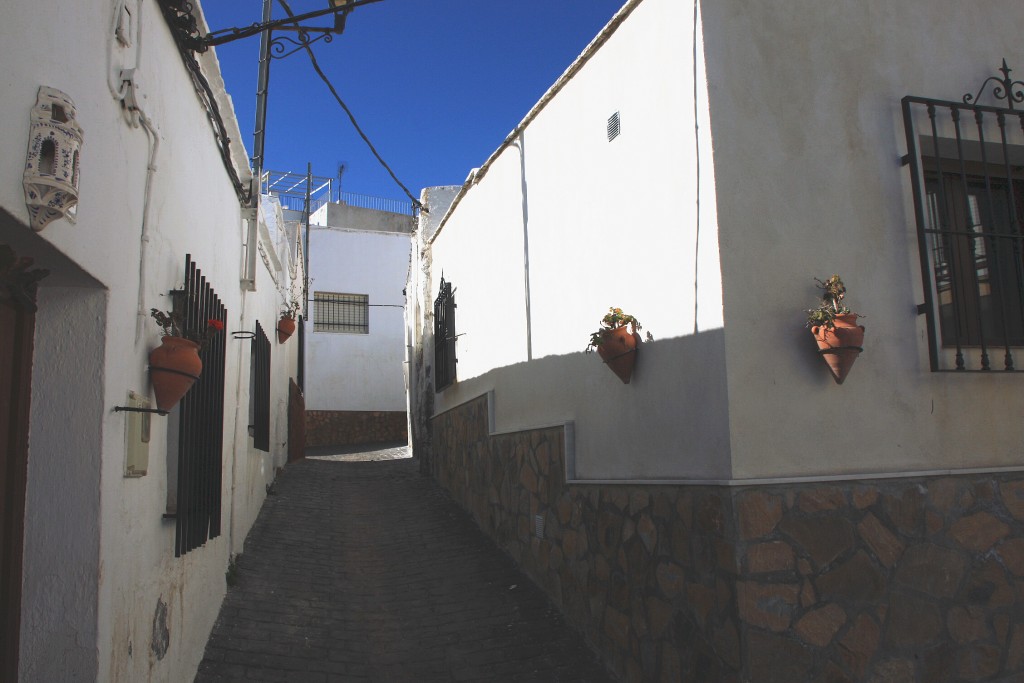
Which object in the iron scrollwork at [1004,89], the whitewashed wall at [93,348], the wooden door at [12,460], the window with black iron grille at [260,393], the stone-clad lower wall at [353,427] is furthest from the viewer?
the stone-clad lower wall at [353,427]

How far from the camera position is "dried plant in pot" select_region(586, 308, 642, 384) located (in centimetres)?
539

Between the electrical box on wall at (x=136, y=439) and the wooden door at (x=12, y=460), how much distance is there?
2.00 ft

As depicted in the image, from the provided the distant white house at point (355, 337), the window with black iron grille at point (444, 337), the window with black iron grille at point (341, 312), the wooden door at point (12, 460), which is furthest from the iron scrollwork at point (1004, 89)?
the window with black iron grille at point (341, 312)

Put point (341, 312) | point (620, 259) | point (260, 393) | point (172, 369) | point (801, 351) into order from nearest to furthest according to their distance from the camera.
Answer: point (172, 369) → point (801, 351) → point (620, 259) → point (260, 393) → point (341, 312)

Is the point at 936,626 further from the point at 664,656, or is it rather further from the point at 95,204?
the point at 95,204

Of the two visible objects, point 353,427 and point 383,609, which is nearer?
point 383,609

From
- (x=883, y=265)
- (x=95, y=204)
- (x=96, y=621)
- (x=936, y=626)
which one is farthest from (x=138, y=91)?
(x=936, y=626)

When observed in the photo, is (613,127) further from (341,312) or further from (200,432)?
(341,312)

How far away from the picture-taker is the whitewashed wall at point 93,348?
2867 millimetres

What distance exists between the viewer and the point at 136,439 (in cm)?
383

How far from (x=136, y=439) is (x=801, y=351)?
11.2ft

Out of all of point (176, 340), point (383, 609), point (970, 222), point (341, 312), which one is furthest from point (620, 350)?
point (341, 312)

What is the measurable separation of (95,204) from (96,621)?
1.62 meters

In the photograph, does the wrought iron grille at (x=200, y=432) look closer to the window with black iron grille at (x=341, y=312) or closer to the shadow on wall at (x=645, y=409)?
the shadow on wall at (x=645, y=409)
